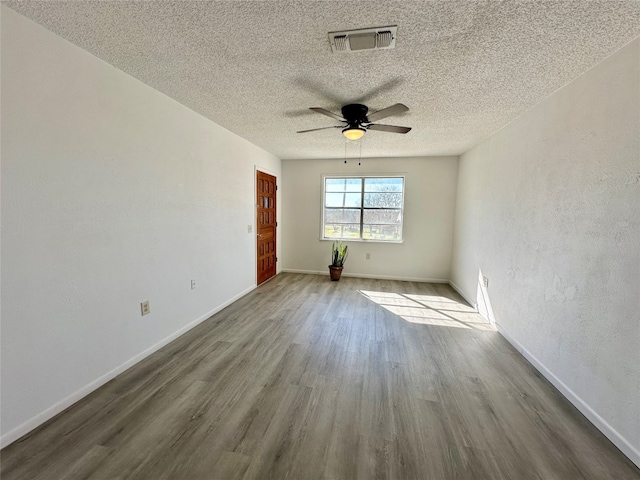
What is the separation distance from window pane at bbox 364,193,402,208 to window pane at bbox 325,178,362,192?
25 cm

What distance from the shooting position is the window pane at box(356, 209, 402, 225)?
5.21m

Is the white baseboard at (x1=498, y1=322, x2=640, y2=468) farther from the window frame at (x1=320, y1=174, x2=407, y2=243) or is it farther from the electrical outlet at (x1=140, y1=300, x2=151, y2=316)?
the electrical outlet at (x1=140, y1=300, x2=151, y2=316)

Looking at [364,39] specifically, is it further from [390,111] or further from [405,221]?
[405,221]

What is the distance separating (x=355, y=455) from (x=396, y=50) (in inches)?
94.4

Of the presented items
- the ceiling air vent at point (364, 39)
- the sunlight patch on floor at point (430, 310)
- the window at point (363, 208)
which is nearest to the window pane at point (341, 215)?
the window at point (363, 208)

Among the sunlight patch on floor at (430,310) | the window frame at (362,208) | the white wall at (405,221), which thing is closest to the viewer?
the sunlight patch on floor at (430,310)

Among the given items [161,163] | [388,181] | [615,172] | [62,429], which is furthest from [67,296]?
[388,181]

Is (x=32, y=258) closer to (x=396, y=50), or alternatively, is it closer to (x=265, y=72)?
(x=265, y=72)

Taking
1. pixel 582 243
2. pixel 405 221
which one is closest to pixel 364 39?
pixel 582 243

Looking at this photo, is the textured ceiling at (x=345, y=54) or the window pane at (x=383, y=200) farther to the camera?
the window pane at (x=383, y=200)

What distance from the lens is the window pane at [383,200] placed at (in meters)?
5.18

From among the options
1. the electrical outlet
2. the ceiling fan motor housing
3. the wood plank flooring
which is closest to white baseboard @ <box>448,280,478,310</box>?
the wood plank flooring

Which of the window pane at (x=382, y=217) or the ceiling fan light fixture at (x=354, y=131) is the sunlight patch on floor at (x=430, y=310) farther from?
the ceiling fan light fixture at (x=354, y=131)

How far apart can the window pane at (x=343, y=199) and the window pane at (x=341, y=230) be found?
401 mm
